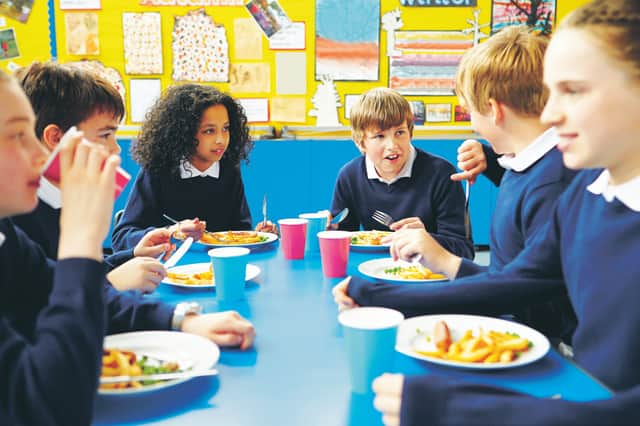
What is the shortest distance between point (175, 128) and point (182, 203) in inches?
12.7

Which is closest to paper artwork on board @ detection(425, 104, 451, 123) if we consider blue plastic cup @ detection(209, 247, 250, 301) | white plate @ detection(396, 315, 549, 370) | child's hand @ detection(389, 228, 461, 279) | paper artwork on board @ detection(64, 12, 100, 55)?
paper artwork on board @ detection(64, 12, 100, 55)

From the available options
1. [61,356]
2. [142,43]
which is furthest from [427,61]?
[61,356]

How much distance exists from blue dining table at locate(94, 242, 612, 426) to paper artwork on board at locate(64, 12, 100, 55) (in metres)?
3.60

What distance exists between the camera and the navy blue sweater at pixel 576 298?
2.18 feet

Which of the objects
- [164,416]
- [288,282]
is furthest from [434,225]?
[164,416]

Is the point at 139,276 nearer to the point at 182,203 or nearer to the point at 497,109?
the point at 497,109

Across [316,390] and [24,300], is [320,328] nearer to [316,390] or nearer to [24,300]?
[316,390]

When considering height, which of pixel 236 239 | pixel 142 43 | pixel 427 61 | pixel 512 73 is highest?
pixel 142 43

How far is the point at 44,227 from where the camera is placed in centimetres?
141

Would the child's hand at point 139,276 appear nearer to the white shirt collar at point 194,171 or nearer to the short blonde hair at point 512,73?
the short blonde hair at point 512,73

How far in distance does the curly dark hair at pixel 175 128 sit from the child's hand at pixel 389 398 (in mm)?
1753

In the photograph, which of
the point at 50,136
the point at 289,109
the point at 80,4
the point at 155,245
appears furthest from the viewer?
the point at 289,109

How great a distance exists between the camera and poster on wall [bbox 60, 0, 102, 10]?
13.4ft

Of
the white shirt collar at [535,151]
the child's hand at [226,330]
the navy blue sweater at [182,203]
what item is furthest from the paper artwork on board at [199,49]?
the child's hand at [226,330]
